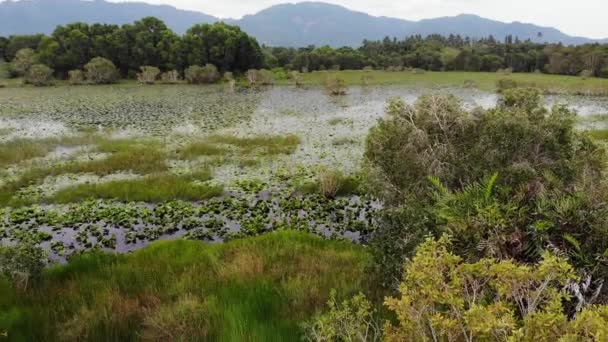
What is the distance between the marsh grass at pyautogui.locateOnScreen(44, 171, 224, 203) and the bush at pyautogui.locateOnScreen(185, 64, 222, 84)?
47220 millimetres

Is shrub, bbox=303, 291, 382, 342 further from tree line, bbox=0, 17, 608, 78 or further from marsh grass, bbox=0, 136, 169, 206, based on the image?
tree line, bbox=0, 17, 608, 78

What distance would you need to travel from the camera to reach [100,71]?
194 ft

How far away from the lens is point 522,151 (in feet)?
31.4

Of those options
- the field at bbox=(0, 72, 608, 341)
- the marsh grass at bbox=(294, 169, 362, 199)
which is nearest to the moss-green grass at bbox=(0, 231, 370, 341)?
the field at bbox=(0, 72, 608, 341)

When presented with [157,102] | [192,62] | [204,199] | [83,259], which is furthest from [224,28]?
[83,259]

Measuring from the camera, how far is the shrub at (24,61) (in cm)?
6019

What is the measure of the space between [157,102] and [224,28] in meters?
31.0

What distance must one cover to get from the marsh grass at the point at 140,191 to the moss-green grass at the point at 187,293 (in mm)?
4913

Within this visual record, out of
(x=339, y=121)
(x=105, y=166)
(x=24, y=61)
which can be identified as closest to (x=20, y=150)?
(x=105, y=166)

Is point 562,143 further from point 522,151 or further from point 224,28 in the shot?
point 224,28

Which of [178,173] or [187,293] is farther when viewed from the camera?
[178,173]

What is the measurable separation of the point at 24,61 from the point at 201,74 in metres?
26.0

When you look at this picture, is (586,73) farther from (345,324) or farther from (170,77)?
(345,324)

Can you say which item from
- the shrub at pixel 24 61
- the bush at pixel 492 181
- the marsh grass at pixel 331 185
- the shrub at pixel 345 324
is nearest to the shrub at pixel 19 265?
the shrub at pixel 345 324
